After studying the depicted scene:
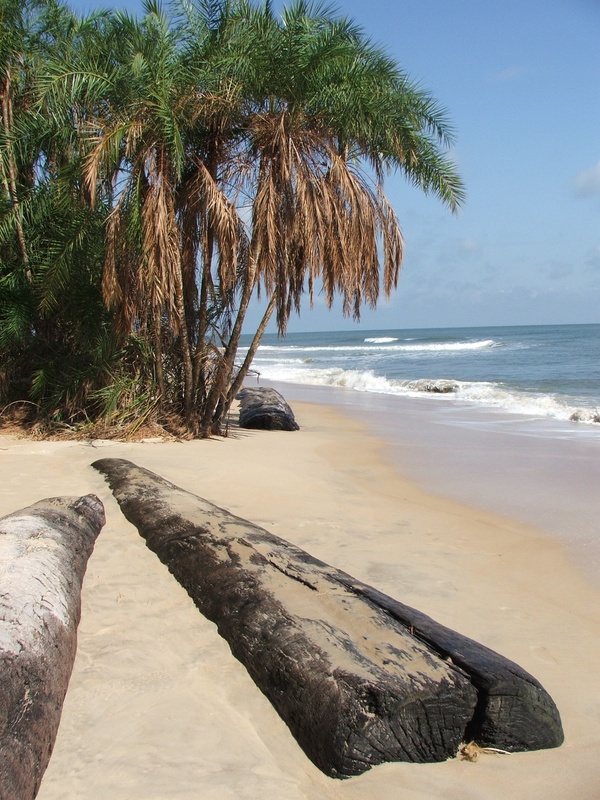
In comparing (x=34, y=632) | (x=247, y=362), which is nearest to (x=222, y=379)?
(x=247, y=362)

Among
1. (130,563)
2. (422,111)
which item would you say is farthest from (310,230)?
(130,563)

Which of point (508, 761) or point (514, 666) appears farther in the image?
point (514, 666)

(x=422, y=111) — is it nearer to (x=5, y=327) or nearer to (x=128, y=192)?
(x=128, y=192)

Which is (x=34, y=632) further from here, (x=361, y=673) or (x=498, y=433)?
(x=498, y=433)

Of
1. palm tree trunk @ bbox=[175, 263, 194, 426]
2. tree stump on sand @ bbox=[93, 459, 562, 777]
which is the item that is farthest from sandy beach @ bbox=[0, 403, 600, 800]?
palm tree trunk @ bbox=[175, 263, 194, 426]

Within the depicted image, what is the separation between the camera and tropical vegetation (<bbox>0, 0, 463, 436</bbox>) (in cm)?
915

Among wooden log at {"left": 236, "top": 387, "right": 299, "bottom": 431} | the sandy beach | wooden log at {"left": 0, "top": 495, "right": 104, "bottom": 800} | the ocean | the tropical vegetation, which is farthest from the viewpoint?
wooden log at {"left": 236, "top": 387, "right": 299, "bottom": 431}

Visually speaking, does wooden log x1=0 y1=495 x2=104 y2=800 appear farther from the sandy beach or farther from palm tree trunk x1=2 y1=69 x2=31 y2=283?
palm tree trunk x1=2 y1=69 x2=31 y2=283

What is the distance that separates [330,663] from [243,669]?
58cm

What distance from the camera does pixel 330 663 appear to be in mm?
2789

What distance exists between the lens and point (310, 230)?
936cm

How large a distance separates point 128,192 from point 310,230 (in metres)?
2.33

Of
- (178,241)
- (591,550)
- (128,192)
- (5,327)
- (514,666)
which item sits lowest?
(591,550)

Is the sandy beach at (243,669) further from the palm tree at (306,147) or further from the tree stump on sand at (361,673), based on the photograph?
the palm tree at (306,147)
